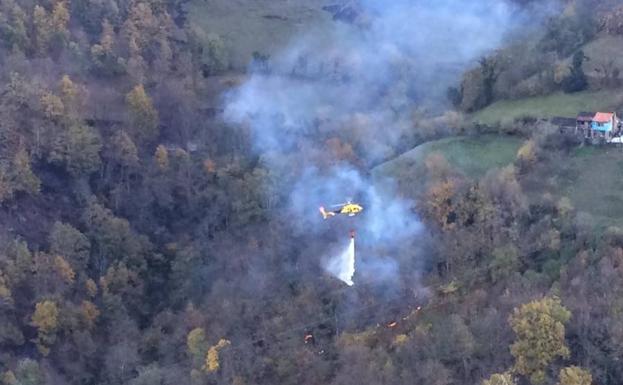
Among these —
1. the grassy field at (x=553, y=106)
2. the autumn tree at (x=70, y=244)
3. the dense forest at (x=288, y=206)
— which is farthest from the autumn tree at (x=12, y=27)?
the grassy field at (x=553, y=106)

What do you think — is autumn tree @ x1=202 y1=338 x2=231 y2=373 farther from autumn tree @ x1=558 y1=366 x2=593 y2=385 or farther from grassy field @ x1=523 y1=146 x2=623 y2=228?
grassy field @ x1=523 y1=146 x2=623 y2=228

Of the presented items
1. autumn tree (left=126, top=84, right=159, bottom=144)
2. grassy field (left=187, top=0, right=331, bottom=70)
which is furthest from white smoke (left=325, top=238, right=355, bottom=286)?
grassy field (left=187, top=0, right=331, bottom=70)

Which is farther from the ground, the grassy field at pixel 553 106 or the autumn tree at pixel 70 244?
the grassy field at pixel 553 106

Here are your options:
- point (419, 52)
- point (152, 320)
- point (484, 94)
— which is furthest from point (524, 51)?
point (152, 320)

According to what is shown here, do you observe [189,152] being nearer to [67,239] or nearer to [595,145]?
[67,239]

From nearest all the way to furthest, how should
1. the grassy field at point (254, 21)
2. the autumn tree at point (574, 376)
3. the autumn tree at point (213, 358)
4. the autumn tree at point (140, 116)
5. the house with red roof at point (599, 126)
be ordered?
the autumn tree at point (574, 376)
the autumn tree at point (213, 358)
the house with red roof at point (599, 126)
the autumn tree at point (140, 116)
the grassy field at point (254, 21)

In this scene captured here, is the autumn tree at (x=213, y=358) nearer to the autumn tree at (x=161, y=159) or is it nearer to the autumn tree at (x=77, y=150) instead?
the autumn tree at (x=161, y=159)
